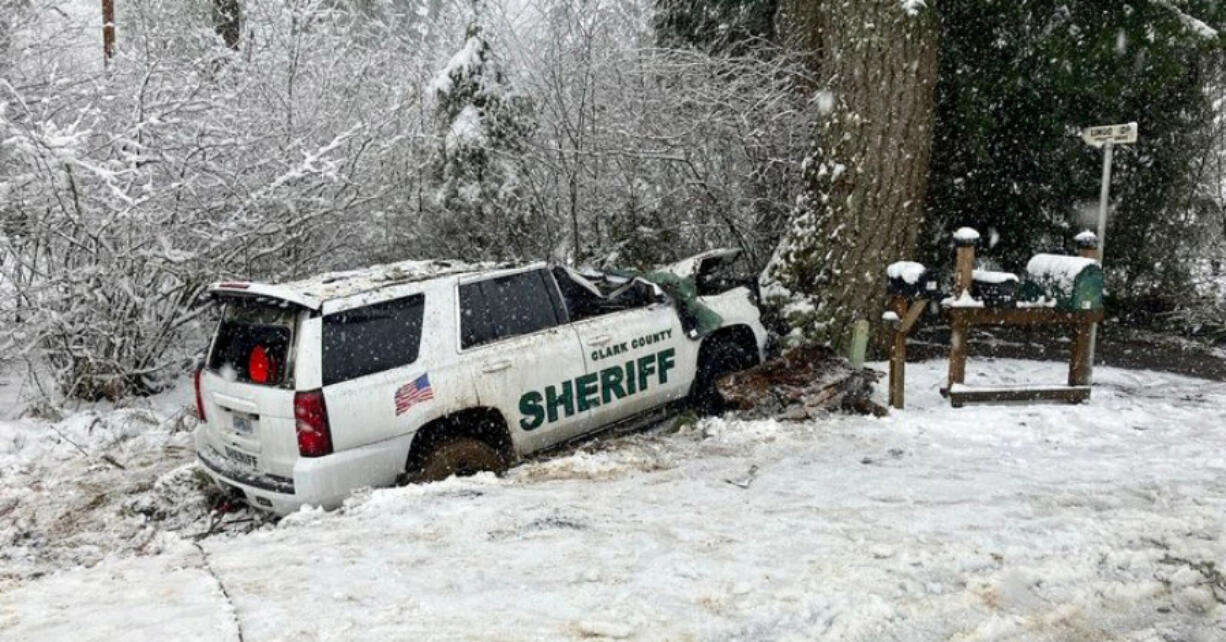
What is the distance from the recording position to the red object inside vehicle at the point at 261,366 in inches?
203

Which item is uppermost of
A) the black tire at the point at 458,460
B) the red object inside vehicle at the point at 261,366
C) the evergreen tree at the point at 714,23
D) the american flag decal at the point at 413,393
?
the evergreen tree at the point at 714,23

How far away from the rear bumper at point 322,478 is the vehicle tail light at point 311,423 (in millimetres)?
62

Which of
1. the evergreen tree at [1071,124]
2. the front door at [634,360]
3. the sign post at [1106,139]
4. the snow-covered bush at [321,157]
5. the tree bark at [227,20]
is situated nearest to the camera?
the front door at [634,360]

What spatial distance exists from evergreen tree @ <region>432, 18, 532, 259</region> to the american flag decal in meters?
6.06

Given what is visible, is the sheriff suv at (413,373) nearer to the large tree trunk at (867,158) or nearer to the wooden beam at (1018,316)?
the large tree trunk at (867,158)

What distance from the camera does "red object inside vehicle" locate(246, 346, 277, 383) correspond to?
515 centimetres

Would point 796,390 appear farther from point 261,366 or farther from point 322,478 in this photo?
point 261,366

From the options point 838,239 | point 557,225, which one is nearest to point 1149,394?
point 838,239

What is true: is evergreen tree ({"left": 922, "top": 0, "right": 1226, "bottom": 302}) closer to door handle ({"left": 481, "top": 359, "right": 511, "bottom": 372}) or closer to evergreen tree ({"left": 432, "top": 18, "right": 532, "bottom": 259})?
evergreen tree ({"left": 432, "top": 18, "right": 532, "bottom": 259})

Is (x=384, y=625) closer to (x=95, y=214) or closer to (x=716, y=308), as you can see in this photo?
(x=716, y=308)

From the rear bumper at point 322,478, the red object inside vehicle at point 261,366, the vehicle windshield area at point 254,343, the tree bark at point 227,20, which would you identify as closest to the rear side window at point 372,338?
the vehicle windshield area at point 254,343

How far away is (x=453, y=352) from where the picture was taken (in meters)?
5.61

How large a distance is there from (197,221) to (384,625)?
6.14 meters

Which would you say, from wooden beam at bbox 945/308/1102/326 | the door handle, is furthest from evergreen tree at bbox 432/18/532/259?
wooden beam at bbox 945/308/1102/326
